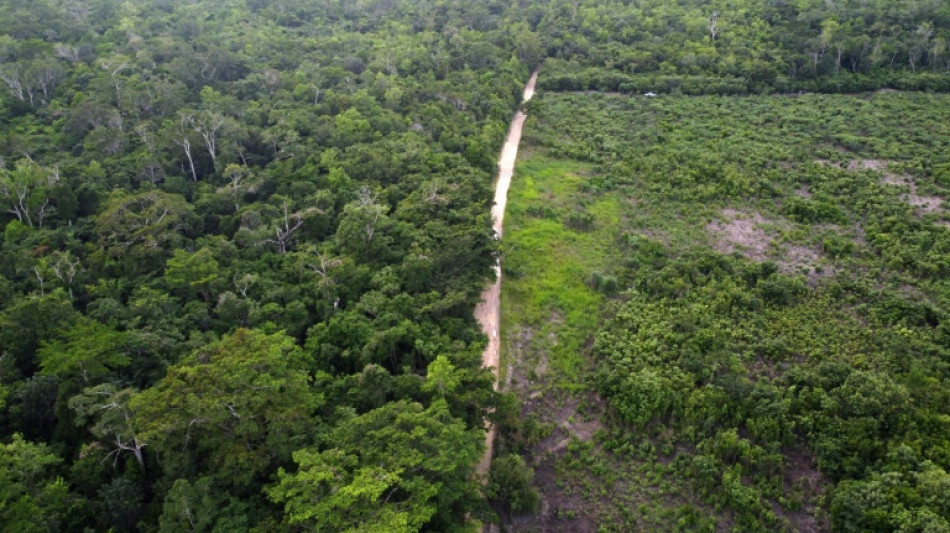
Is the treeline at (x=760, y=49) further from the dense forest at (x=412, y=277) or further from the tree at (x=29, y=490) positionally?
the tree at (x=29, y=490)

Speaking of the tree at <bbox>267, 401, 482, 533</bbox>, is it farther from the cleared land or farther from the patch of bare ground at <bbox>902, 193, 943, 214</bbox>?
the patch of bare ground at <bbox>902, 193, 943, 214</bbox>

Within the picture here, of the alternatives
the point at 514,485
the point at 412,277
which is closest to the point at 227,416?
the point at 514,485

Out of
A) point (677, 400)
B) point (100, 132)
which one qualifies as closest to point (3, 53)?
point (100, 132)

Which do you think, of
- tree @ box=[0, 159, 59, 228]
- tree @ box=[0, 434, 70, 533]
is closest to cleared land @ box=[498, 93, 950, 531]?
tree @ box=[0, 434, 70, 533]

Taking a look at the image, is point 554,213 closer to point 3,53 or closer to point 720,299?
point 720,299

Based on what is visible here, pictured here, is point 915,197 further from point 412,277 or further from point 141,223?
point 141,223

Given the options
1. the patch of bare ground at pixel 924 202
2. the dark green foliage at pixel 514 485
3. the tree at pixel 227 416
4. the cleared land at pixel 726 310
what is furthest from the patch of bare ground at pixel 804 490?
the patch of bare ground at pixel 924 202
